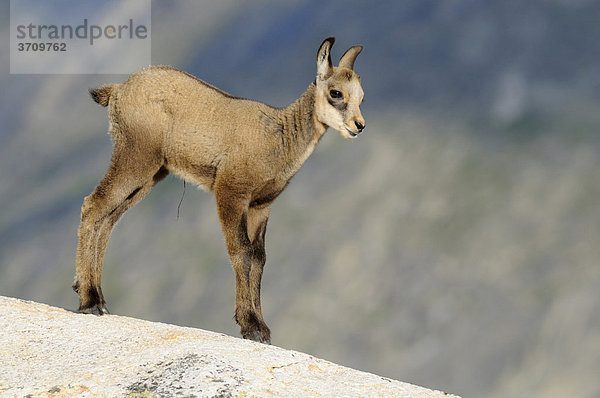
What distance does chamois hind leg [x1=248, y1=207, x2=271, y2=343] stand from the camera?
10.5 meters

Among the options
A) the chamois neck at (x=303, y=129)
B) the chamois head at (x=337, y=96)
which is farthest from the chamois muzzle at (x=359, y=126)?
the chamois neck at (x=303, y=129)

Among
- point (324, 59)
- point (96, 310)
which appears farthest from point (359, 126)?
point (96, 310)

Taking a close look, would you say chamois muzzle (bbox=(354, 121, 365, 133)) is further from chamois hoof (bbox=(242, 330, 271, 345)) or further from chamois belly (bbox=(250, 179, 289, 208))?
chamois hoof (bbox=(242, 330, 271, 345))

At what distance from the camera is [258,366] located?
6918 millimetres

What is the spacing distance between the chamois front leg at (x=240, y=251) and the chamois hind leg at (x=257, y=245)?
1.61 ft

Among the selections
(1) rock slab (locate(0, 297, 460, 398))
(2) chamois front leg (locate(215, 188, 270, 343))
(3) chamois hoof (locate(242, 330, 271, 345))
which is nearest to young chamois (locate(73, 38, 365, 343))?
(2) chamois front leg (locate(215, 188, 270, 343))

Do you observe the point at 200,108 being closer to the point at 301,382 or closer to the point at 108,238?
the point at 108,238

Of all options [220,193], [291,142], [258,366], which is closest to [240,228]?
[220,193]

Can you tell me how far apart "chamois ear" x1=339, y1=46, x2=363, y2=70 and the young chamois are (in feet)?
0.05

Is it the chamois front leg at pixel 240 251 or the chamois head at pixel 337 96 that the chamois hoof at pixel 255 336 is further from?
the chamois head at pixel 337 96

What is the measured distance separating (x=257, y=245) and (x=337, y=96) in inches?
93.0

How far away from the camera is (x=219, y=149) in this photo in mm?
10359

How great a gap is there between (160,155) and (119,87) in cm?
136

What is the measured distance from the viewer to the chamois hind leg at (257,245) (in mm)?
10516
